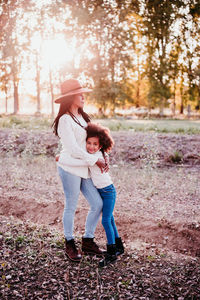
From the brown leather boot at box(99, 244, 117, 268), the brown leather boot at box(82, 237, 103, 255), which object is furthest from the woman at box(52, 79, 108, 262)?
the brown leather boot at box(99, 244, 117, 268)

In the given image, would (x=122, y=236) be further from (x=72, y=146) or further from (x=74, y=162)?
(x=72, y=146)

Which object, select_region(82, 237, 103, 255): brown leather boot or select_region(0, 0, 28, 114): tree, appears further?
select_region(0, 0, 28, 114): tree

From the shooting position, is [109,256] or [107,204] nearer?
[107,204]

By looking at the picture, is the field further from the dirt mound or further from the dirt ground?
the dirt mound

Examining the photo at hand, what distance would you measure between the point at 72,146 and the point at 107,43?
909 inches

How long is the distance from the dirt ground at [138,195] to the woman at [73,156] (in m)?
1.05

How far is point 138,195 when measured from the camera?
22.7 ft

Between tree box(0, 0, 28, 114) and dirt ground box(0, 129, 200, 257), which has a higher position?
tree box(0, 0, 28, 114)

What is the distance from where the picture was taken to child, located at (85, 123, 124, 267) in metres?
3.80

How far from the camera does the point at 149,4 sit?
17.6m

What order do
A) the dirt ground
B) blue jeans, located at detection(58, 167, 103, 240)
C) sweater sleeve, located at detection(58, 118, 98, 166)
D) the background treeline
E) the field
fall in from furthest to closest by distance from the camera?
the background treeline → the dirt ground → blue jeans, located at detection(58, 167, 103, 240) → sweater sleeve, located at detection(58, 118, 98, 166) → the field

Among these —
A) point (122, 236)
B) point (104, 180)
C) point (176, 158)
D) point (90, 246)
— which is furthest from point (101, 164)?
point (176, 158)

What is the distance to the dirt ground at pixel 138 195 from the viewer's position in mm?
5109

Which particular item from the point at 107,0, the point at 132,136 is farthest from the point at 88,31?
the point at 132,136
